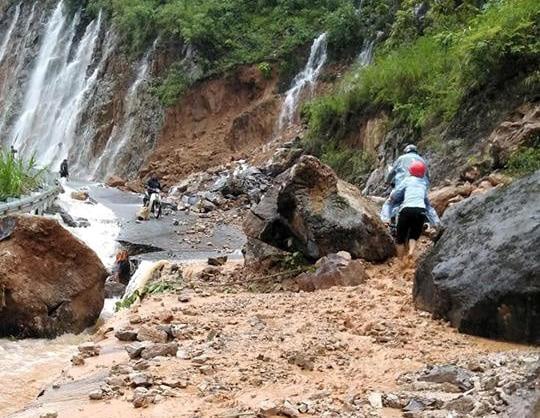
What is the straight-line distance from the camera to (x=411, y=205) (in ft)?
28.0

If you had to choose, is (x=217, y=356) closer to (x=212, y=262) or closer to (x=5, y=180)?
(x=212, y=262)

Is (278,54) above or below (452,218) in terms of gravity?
above

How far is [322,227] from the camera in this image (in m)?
9.44

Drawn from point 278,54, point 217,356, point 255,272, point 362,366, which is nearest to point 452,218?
point 362,366

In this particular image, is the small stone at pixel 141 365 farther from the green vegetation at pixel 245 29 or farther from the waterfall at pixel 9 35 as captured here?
the waterfall at pixel 9 35

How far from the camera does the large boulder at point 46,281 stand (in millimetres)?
9914

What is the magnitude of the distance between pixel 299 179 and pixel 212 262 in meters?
2.96

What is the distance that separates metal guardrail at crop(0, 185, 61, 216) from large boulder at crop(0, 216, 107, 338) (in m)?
3.28

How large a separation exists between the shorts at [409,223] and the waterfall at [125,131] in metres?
27.1

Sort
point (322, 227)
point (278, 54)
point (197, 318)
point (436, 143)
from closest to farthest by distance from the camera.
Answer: point (197, 318) → point (322, 227) → point (436, 143) → point (278, 54)

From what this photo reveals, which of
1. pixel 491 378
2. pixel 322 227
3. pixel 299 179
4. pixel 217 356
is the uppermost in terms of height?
pixel 299 179

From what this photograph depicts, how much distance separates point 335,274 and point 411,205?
1.26 metres

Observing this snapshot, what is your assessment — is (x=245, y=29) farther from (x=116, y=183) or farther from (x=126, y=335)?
(x=126, y=335)

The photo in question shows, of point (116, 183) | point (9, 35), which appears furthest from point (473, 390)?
point (9, 35)
